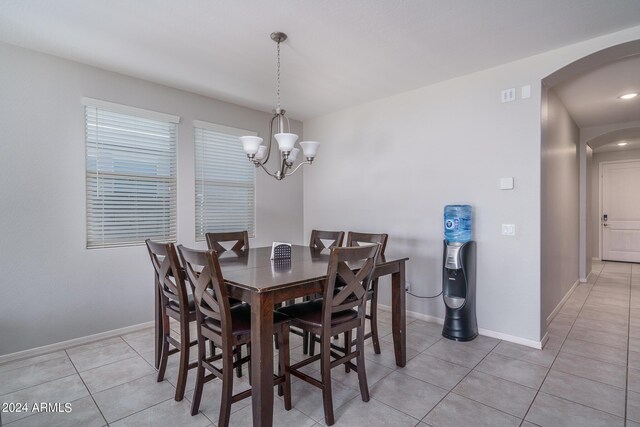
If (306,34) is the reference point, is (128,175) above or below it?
below

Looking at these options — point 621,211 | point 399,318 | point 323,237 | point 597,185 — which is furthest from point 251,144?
point 621,211

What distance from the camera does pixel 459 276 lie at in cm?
302

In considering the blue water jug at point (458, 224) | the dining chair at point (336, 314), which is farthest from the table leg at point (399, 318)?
the blue water jug at point (458, 224)

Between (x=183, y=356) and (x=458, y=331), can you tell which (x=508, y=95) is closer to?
→ (x=458, y=331)

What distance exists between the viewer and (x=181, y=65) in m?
3.04

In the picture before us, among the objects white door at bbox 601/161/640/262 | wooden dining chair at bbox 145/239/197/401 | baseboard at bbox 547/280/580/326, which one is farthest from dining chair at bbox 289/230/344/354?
white door at bbox 601/161/640/262

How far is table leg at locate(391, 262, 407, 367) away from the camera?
2.55 meters

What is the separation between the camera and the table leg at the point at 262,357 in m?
1.65

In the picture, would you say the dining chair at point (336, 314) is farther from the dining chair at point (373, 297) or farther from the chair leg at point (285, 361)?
the dining chair at point (373, 297)

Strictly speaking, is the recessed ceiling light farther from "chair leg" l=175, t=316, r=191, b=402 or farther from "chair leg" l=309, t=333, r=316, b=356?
"chair leg" l=175, t=316, r=191, b=402

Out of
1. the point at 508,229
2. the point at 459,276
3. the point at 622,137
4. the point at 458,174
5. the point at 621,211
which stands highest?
the point at 622,137

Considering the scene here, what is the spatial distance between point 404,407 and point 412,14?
2544 millimetres

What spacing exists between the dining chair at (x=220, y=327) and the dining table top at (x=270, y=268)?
0.13 metres

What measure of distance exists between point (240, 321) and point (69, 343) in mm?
2035
